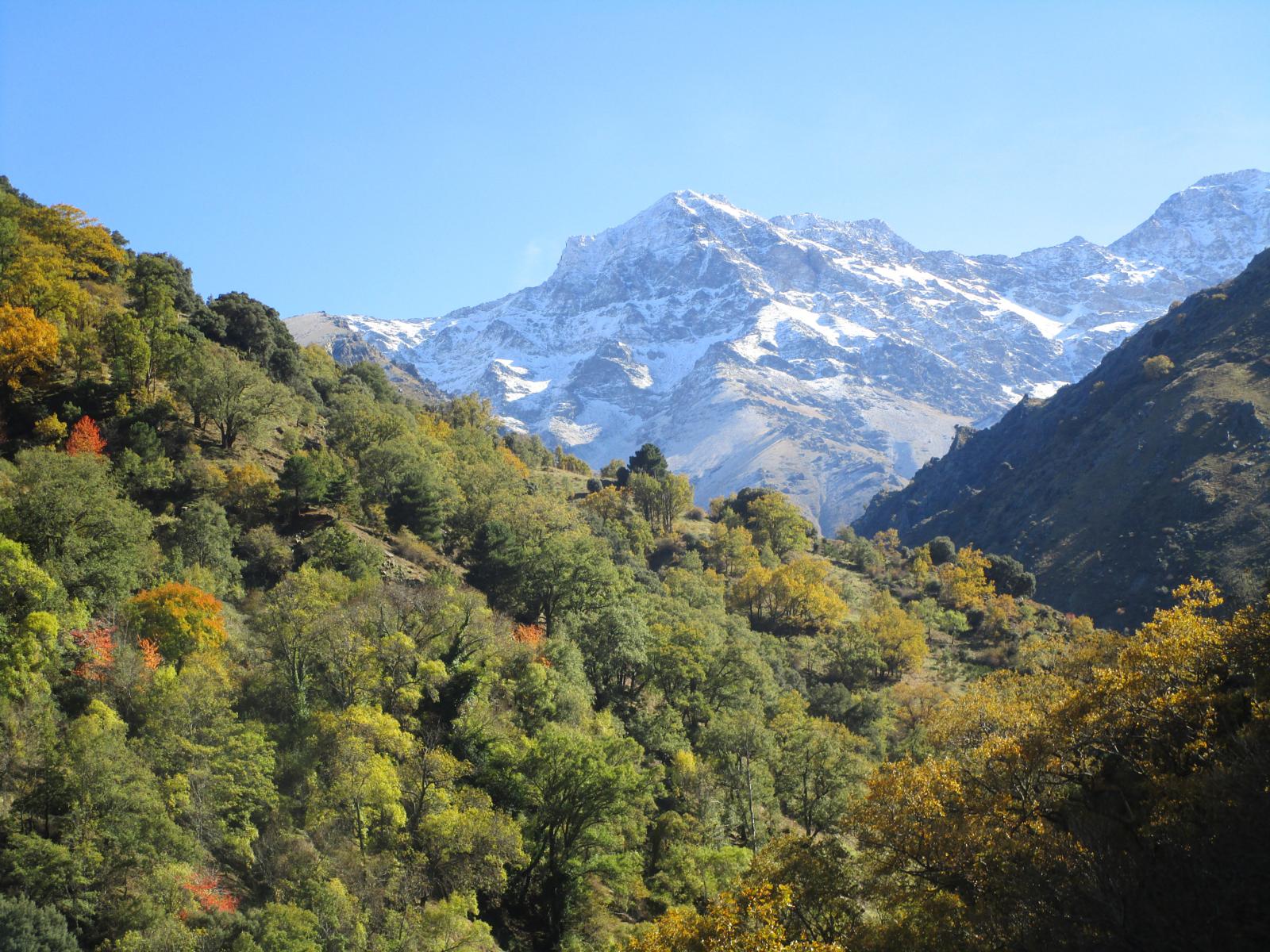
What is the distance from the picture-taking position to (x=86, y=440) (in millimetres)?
44875

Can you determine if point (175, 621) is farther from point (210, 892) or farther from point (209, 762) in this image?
point (210, 892)

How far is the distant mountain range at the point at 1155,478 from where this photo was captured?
102 meters

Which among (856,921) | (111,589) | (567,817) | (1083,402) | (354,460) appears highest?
(1083,402)

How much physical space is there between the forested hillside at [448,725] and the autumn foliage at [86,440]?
0.24 metres

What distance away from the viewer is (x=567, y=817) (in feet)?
107

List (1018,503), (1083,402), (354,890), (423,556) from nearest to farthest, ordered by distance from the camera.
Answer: (354,890)
(423,556)
(1018,503)
(1083,402)

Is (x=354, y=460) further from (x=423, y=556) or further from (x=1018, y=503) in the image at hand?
(x=1018, y=503)

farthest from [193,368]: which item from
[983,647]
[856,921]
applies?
[983,647]

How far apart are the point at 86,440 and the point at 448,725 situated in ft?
98.9

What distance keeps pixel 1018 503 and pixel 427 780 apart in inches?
6121

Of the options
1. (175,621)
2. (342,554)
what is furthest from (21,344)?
(175,621)

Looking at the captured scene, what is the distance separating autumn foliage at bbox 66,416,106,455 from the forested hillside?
238mm

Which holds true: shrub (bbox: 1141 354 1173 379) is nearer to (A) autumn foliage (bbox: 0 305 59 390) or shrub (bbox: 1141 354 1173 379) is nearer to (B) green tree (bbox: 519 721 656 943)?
(B) green tree (bbox: 519 721 656 943)

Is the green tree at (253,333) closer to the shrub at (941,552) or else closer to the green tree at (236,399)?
the green tree at (236,399)
